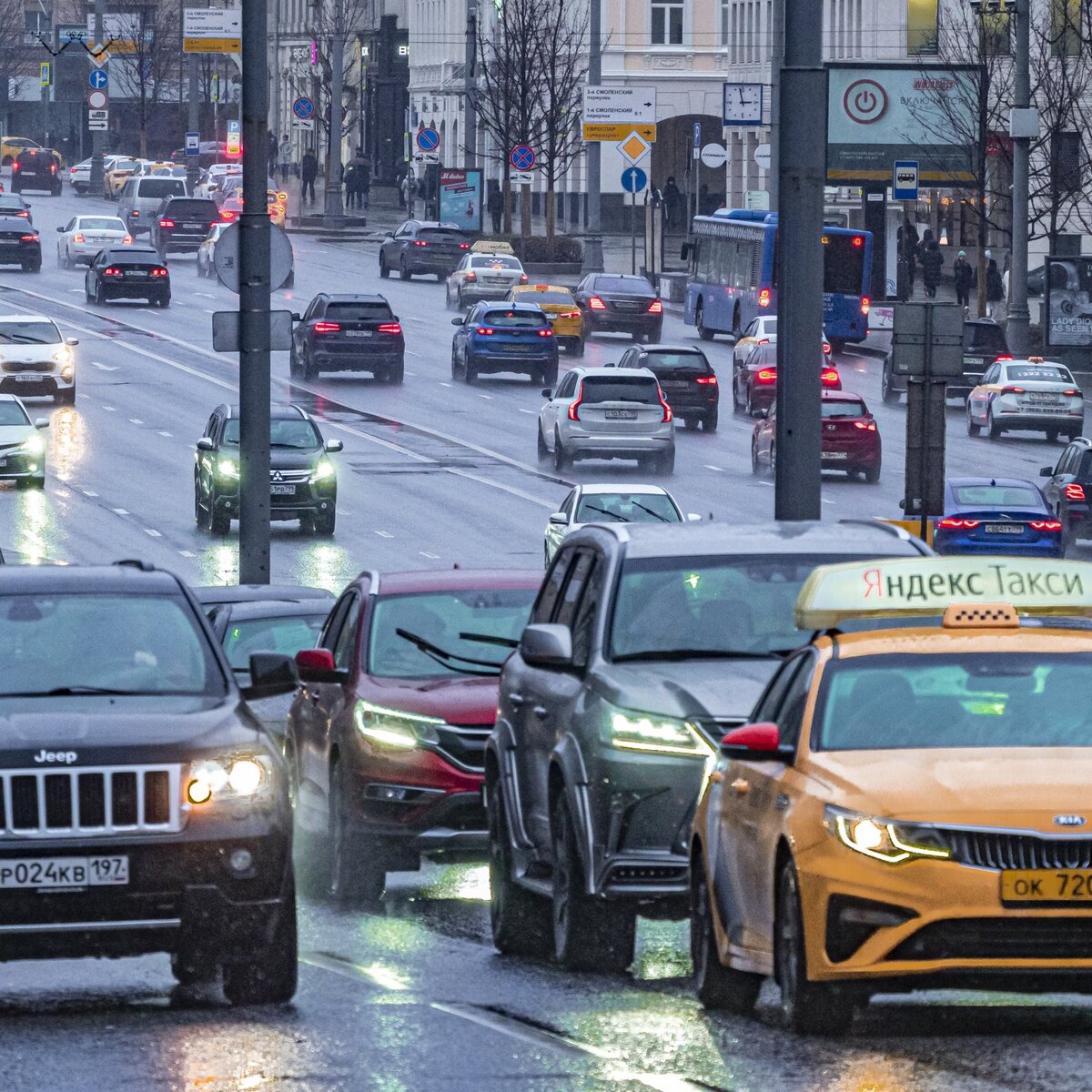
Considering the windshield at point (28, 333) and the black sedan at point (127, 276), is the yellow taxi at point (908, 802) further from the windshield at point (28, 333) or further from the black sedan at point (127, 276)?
the black sedan at point (127, 276)

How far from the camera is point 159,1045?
8602 mm

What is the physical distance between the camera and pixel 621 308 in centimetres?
6347

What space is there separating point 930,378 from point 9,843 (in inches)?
710

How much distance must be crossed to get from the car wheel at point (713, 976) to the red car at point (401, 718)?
3.18m

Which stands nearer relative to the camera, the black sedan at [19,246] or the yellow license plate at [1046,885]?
the yellow license plate at [1046,885]

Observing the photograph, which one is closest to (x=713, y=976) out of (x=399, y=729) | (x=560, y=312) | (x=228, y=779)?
(x=228, y=779)

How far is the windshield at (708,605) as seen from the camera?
1066 centimetres

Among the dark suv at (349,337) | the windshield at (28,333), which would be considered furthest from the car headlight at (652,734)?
the dark suv at (349,337)

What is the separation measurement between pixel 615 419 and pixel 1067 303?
16.8 metres

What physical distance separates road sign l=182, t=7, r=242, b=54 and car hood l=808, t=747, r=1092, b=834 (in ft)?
264

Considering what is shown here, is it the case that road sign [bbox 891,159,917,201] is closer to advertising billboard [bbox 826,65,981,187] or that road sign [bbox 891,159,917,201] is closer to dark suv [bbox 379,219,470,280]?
advertising billboard [bbox 826,65,981,187]

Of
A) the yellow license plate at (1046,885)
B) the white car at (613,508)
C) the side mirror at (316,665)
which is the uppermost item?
the yellow license plate at (1046,885)

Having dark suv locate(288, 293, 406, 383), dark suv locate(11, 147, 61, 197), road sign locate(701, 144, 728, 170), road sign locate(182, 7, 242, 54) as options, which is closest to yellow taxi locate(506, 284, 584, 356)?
dark suv locate(288, 293, 406, 383)

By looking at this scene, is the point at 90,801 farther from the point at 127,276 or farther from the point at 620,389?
the point at 127,276
